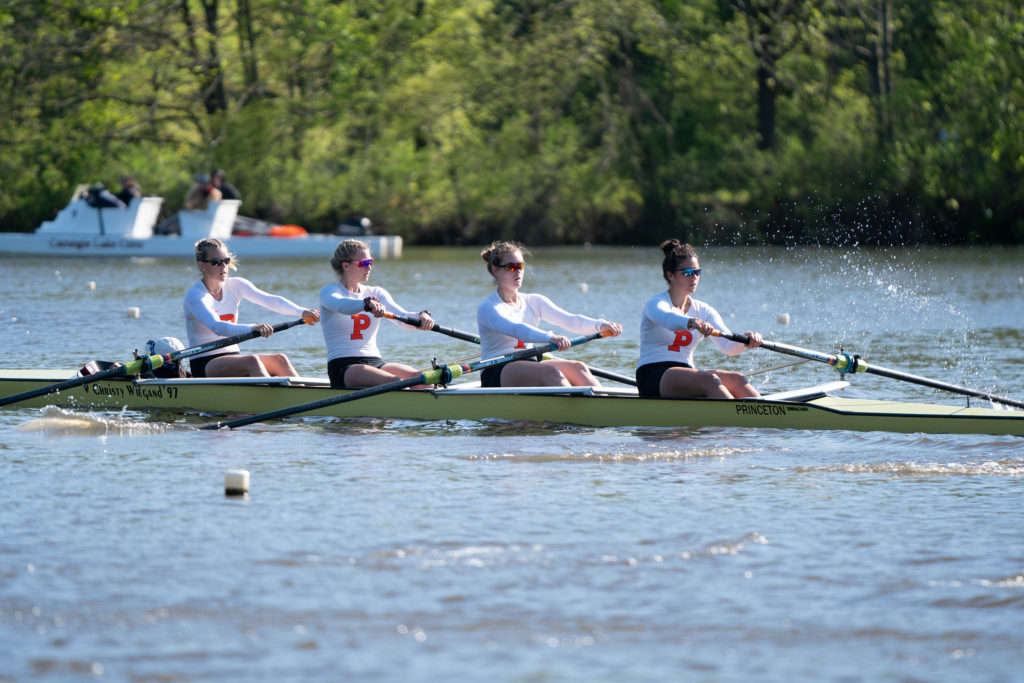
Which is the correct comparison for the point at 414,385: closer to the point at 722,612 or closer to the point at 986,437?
the point at 986,437

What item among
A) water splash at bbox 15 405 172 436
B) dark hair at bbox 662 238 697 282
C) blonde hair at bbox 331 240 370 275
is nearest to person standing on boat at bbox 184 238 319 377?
blonde hair at bbox 331 240 370 275

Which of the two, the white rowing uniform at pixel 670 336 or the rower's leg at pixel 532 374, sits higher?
the white rowing uniform at pixel 670 336

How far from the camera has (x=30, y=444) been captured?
32.4 ft

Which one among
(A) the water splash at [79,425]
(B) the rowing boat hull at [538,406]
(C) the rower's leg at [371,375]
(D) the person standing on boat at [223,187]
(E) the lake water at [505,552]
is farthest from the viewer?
(D) the person standing on boat at [223,187]

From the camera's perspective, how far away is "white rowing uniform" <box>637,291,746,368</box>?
395 inches

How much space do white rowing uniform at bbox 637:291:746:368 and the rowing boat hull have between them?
0.39 metres

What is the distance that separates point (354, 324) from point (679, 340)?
2513 mm

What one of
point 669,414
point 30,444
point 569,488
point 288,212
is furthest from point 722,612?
point 288,212

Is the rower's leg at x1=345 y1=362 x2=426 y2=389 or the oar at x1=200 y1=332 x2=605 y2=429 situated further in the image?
the rower's leg at x1=345 y1=362 x2=426 y2=389

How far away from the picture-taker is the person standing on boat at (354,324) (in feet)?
35.3

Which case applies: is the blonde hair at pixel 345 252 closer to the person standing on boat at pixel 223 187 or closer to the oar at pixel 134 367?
the oar at pixel 134 367

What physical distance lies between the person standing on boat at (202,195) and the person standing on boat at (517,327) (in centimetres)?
2186

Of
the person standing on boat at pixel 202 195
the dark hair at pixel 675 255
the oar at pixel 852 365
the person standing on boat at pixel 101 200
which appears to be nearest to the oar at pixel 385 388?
the dark hair at pixel 675 255

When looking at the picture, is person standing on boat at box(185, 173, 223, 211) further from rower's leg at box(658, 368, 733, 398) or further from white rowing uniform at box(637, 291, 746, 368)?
rower's leg at box(658, 368, 733, 398)
